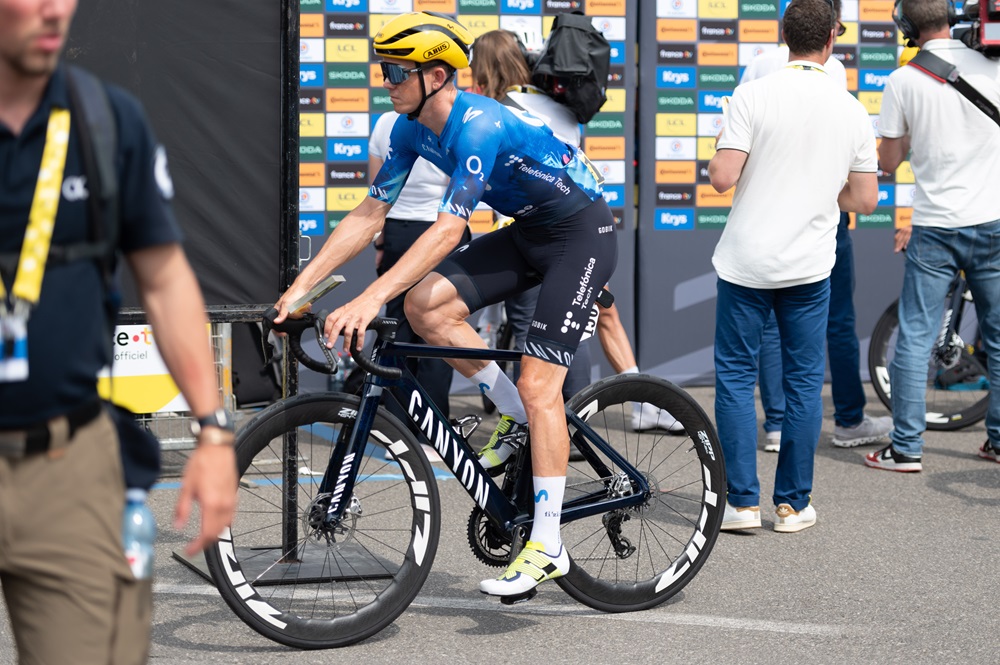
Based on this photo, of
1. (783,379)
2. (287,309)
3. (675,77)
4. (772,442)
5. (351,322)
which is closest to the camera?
(351,322)

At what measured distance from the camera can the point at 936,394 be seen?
8766 mm

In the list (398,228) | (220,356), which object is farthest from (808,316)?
(220,356)

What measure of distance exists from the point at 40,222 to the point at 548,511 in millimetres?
2737

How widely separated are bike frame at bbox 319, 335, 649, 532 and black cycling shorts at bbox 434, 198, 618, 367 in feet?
0.52

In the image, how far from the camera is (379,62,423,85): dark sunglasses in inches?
192

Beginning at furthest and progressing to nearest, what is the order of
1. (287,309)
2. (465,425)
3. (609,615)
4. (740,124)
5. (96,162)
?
1. (740,124)
2. (609,615)
3. (465,425)
4. (287,309)
5. (96,162)

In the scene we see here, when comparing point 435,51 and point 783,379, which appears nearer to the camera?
point 435,51

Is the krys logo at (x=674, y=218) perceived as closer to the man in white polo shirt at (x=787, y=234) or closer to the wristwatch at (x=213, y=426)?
the man in white polo shirt at (x=787, y=234)

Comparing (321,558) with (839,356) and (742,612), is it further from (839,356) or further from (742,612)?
(839,356)

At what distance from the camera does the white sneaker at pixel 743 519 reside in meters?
6.35

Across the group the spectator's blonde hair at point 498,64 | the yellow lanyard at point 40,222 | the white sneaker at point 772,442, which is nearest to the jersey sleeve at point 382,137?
the spectator's blonde hair at point 498,64

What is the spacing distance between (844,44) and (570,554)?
6038 millimetres

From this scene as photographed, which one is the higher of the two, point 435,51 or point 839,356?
point 435,51

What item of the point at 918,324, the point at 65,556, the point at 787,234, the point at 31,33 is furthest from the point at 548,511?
the point at 918,324
